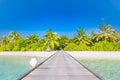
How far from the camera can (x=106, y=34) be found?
79.2 m

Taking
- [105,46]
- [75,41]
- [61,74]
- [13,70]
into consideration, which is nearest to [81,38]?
[75,41]

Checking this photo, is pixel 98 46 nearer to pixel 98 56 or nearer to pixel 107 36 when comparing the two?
pixel 107 36

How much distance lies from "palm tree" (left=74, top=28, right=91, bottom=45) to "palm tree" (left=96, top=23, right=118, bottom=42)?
11.6ft

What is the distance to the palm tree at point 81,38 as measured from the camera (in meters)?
81.5

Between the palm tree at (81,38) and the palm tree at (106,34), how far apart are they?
11.6 ft

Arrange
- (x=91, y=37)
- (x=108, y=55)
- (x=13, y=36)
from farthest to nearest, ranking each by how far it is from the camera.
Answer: (x=13, y=36)
(x=91, y=37)
(x=108, y=55)

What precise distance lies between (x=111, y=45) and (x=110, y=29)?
13.2 meters

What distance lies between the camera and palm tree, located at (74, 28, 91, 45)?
8150 cm

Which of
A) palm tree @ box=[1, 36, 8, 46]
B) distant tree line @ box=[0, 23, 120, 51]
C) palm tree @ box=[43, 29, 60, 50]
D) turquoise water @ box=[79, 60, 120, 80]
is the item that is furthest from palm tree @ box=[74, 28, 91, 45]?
turquoise water @ box=[79, 60, 120, 80]

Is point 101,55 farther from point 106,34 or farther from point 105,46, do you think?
point 106,34

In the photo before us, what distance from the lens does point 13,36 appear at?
332 ft

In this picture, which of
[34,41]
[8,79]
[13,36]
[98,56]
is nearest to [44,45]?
[34,41]

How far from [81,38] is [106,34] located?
25.6 ft

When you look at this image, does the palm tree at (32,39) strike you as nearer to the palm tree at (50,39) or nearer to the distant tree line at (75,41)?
the distant tree line at (75,41)
